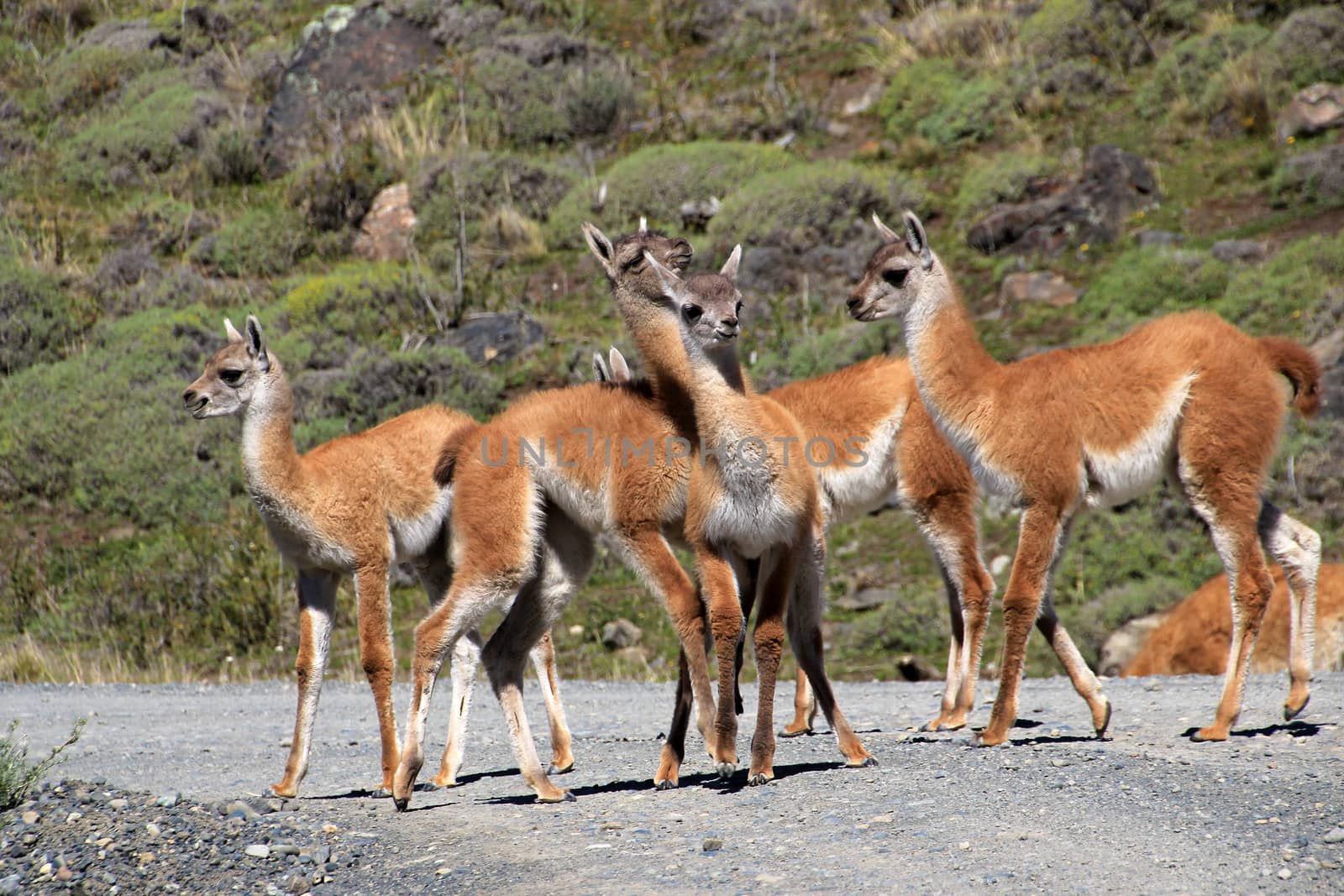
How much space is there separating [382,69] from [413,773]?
25.0m

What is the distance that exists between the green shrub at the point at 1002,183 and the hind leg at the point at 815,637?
15276 millimetres

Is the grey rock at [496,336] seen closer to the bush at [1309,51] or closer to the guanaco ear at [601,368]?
the guanaco ear at [601,368]

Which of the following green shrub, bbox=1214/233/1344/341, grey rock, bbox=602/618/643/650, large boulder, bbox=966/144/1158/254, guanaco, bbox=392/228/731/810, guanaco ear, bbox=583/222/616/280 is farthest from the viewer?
large boulder, bbox=966/144/1158/254

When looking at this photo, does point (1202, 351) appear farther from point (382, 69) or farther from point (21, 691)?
point (382, 69)

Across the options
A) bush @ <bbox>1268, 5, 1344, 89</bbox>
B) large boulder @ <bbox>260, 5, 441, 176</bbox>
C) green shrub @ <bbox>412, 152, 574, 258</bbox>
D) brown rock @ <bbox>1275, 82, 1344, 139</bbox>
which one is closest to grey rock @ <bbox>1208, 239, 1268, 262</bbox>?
brown rock @ <bbox>1275, 82, 1344, 139</bbox>

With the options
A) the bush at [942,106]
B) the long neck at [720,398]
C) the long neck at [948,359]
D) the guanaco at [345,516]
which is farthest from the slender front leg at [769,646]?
the bush at [942,106]

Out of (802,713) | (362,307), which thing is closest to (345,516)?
(802,713)

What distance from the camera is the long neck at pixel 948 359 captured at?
Answer: 26.1 ft

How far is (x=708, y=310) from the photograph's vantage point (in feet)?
21.5

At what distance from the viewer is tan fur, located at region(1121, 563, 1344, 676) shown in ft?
34.4

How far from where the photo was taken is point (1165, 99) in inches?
893

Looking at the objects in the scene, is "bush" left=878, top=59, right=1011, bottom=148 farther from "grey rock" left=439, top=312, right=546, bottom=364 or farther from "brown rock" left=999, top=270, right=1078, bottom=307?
"grey rock" left=439, top=312, right=546, bottom=364

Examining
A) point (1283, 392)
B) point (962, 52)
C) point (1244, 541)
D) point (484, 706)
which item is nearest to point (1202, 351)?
point (1283, 392)

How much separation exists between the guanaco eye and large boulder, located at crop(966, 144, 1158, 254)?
1208 centimetres
